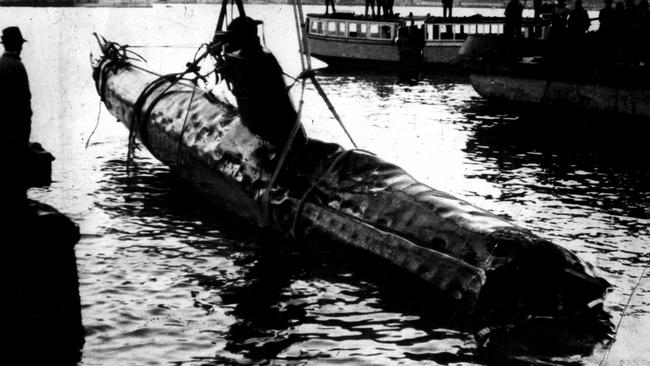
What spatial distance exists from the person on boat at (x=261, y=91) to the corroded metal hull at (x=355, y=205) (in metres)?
0.27

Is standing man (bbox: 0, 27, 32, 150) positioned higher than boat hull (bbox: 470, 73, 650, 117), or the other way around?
standing man (bbox: 0, 27, 32, 150)

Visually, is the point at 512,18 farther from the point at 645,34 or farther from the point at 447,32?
the point at 447,32

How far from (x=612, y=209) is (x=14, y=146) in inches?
404

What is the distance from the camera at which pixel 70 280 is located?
6758 millimetres

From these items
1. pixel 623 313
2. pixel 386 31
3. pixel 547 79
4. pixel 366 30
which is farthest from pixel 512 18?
pixel 623 313

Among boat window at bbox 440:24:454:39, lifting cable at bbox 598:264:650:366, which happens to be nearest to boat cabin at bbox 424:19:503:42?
boat window at bbox 440:24:454:39

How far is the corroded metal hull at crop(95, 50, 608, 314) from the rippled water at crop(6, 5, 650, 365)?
0.37m

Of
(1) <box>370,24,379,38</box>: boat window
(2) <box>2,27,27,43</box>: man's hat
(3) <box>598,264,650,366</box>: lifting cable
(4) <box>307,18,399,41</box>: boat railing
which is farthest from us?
(1) <box>370,24,379,38</box>: boat window

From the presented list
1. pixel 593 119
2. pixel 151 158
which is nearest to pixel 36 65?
pixel 151 158

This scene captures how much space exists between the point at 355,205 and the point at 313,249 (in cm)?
91

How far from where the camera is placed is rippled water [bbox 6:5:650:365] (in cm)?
759

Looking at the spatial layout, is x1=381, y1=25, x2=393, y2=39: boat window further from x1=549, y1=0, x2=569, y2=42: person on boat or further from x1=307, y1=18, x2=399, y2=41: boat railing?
x1=549, y1=0, x2=569, y2=42: person on boat

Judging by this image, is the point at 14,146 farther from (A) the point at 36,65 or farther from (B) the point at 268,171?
(A) the point at 36,65

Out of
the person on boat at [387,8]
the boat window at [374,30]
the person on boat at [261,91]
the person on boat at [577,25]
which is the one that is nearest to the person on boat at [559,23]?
the person on boat at [577,25]
